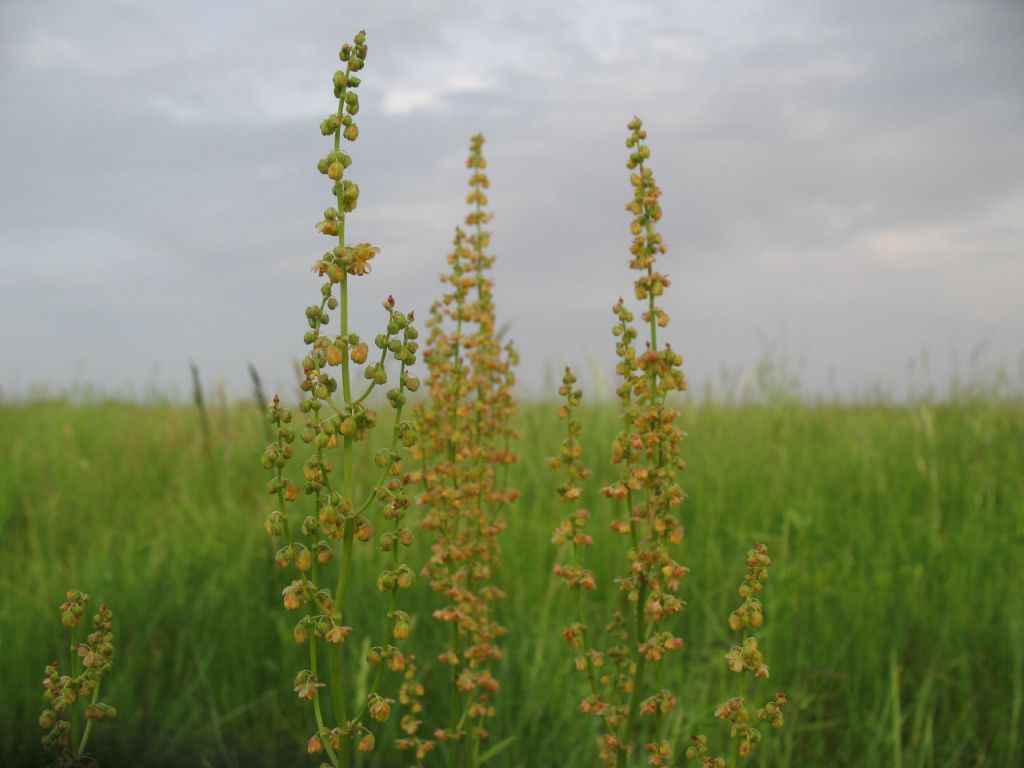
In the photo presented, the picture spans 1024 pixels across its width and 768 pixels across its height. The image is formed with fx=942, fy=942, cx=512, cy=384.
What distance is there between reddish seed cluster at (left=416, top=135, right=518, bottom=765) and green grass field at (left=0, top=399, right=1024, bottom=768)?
2.93 feet

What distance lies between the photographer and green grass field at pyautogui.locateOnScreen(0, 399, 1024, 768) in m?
3.62

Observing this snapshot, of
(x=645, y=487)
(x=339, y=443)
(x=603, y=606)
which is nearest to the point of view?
(x=339, y=443)

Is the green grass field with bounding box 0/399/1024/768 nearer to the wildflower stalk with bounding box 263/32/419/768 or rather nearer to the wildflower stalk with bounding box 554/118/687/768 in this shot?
the wildflower stalk with bounding box 554/118/687/768

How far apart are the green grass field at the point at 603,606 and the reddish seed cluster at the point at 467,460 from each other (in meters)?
0.89

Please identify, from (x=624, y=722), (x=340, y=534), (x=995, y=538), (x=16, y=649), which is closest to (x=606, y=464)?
(x=995, y=538)

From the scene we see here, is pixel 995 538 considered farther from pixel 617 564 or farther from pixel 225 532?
pixel 225 532

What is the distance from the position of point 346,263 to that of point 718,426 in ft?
21.4

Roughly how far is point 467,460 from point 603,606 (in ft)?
7.03

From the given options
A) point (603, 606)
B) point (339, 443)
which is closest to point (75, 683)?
point (339, 443)

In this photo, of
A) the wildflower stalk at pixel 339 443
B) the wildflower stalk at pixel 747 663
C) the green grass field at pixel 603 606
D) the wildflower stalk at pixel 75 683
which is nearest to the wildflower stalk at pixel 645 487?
the wildflower stalk at pixel 747 663

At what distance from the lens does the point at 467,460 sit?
8.75 feet

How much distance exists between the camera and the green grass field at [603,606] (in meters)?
3.62

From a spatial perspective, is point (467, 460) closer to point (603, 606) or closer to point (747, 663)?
point (747, 663)

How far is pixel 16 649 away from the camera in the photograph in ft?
13.6
